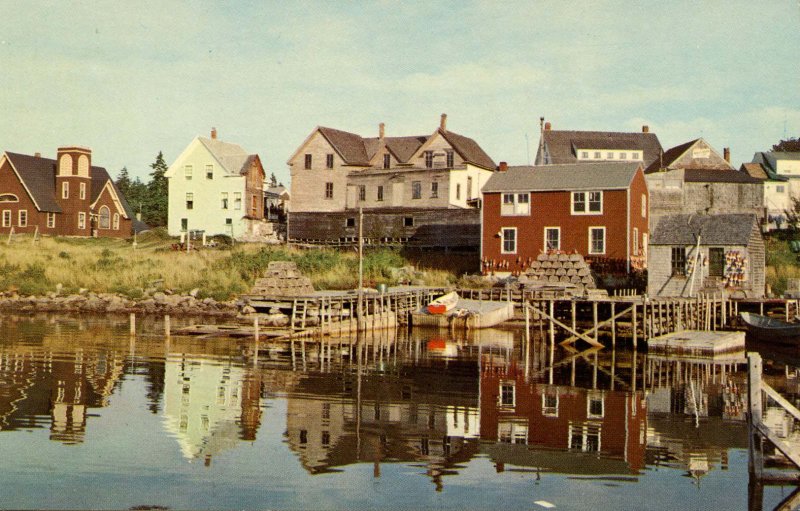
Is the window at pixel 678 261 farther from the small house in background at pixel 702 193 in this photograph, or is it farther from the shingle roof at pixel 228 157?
the shingle roof at pixel 228 157

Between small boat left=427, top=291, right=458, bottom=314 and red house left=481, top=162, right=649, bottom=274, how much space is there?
7.23m

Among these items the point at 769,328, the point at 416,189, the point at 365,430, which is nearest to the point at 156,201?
the point at 416,189

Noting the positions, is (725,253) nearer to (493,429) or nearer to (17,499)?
(493,429)

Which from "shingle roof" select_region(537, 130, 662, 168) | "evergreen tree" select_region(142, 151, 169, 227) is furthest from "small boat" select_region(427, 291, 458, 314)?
"evergreen tree" select_region(142, 151, 169, 227)

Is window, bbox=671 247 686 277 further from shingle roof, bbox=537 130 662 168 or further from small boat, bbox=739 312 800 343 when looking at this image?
shingle roof, bbox=537 130 662 168

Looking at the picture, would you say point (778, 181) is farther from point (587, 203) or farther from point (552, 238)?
point (552, 238)

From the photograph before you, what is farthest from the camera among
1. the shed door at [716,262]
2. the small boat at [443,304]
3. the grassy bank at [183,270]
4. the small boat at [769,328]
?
the grassy bank at [183,270]

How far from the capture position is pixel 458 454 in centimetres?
1797

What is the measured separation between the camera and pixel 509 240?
178 ft

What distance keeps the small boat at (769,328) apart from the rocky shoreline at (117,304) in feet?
93.5

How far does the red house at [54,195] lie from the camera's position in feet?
241

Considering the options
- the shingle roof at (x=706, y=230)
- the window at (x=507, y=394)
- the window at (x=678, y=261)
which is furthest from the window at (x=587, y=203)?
the window at (x=507, y=394)

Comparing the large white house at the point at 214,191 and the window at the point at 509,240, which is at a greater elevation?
the large white house at the point at 214,191

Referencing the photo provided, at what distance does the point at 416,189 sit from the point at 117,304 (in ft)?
85.2
